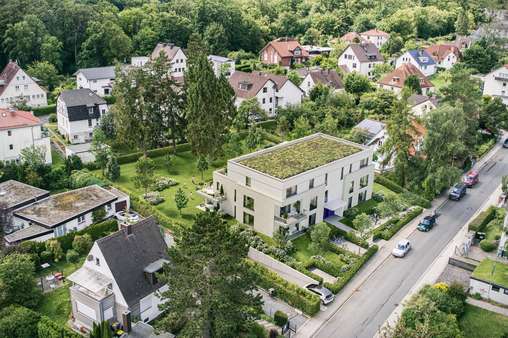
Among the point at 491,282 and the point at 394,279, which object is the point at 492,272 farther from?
the point at 394,279

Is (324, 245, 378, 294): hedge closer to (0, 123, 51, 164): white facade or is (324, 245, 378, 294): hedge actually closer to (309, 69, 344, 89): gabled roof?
(0, 123, 51, 164): white facade

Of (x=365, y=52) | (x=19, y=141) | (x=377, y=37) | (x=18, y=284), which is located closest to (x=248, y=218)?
(x=18, y=284)

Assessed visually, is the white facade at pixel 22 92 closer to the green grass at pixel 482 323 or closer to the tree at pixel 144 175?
the tree at pixel 144 175

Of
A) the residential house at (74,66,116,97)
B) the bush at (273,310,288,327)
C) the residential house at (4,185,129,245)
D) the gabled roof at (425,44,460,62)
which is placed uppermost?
the gabled roof at (425,44,460,62)

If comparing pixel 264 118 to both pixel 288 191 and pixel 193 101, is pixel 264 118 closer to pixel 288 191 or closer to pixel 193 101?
pixel 193 101

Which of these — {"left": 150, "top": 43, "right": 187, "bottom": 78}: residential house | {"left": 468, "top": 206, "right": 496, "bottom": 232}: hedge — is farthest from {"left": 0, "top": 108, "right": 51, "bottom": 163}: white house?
{"left": 468, "top": 206, "right": 496, "bottom": 232}: hedge

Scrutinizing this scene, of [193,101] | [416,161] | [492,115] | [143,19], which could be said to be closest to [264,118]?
[193,101]

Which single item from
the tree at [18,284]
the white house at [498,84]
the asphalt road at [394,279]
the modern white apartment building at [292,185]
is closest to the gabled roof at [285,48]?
the white house at [498,84]
